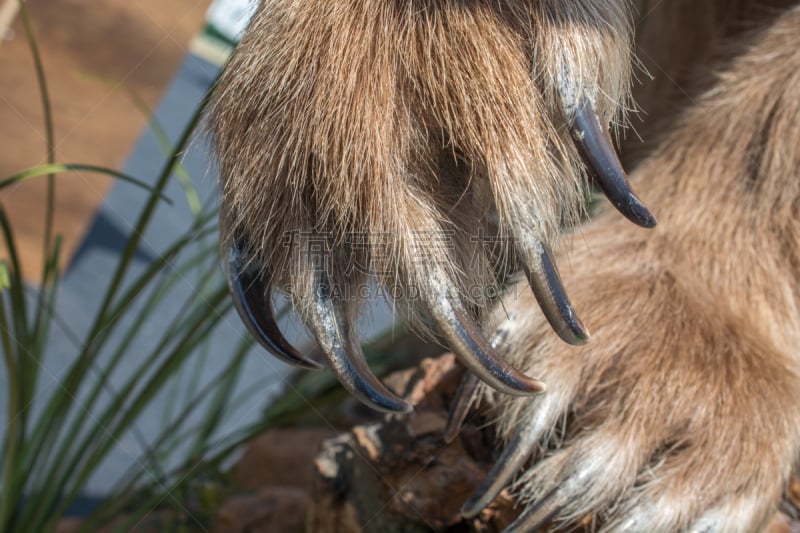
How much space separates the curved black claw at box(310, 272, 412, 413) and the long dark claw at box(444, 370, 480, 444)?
183mm

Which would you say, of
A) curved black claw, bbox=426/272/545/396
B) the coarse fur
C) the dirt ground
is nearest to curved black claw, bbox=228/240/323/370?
the coarse fur

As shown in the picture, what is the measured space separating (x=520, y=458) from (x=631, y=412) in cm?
15

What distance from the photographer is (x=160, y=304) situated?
287 cm

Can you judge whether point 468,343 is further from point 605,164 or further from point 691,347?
point 691,347

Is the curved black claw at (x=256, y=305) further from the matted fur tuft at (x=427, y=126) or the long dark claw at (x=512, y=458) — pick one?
the long dark claw at (x=512, y=458)

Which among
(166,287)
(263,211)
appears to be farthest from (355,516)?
(166,287)

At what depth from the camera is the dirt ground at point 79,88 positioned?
8.40 ft

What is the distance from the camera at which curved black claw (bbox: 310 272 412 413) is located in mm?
770

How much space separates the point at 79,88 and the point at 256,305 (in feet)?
6.91

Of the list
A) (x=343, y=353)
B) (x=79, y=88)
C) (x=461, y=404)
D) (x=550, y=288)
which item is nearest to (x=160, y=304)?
(x=79, y=88)

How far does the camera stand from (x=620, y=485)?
938mm

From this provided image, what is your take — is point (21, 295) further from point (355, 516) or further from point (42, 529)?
point (355, 516)

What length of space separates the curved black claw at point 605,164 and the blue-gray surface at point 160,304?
5.91ft

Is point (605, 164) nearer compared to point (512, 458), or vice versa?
point (605, 164)
